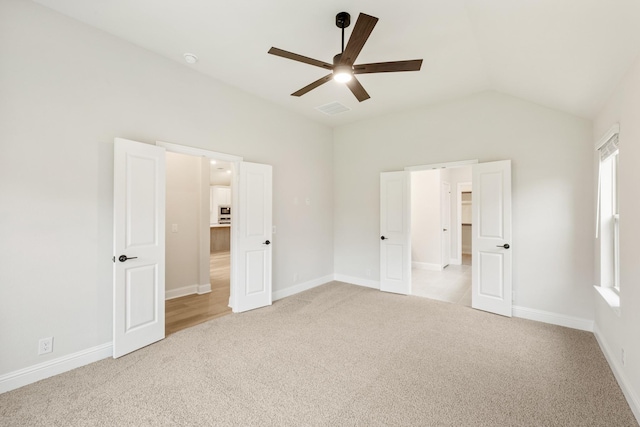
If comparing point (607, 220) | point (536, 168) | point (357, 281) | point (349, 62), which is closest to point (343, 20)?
point (349, 62)

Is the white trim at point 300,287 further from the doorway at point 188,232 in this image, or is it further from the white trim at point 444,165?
the white trim at point 444,165

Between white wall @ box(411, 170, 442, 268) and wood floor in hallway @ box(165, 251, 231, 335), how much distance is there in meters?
4.65

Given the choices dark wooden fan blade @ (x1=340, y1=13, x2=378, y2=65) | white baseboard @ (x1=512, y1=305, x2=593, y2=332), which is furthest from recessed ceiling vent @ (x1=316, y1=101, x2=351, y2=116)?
white baseboard @ (x1=512, y1=305, x2=593, y2=332)

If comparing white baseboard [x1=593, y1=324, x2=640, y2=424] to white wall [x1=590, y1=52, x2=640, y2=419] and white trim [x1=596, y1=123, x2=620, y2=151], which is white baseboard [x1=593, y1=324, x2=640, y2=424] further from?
white trim [x1=596, y1=123, x2=620, y2=151]

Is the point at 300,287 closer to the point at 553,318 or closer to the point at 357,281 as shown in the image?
the point at 357,281

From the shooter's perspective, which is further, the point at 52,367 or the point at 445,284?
the point at 445,284

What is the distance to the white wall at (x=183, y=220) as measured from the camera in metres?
4.46

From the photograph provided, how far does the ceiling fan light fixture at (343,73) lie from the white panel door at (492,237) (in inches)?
101

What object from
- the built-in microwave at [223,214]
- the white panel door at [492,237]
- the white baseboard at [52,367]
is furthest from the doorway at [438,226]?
the built-in microwave at [223,214]

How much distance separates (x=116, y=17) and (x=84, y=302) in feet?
8.69

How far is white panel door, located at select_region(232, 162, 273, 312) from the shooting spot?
3.81 metres

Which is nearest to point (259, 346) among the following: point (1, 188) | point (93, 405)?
point (93, 405)

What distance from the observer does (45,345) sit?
7.72 feet

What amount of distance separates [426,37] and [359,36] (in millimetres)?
1159
